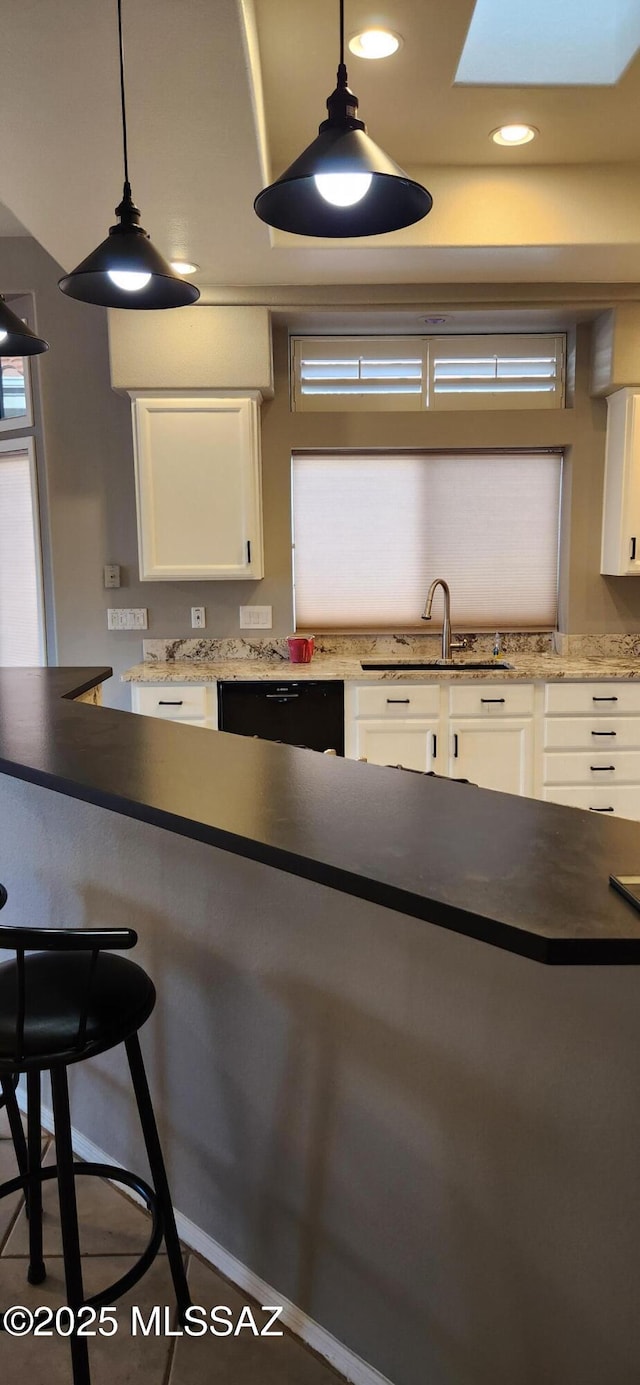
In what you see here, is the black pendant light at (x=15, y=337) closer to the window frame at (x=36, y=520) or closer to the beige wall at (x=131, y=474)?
the beige wall at (x=131, y=474)

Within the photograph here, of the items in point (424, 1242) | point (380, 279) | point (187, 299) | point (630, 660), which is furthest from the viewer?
point (630, 660)

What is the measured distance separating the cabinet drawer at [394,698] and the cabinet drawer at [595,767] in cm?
61

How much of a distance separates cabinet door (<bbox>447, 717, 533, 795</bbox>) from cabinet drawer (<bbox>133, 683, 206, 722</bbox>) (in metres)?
1.15

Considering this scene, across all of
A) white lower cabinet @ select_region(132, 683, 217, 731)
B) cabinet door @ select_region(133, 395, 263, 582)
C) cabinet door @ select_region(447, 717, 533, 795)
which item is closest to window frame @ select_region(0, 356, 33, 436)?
cabinet door @ select_region(133, 395, 263, 582)

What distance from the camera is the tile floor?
1514 mm

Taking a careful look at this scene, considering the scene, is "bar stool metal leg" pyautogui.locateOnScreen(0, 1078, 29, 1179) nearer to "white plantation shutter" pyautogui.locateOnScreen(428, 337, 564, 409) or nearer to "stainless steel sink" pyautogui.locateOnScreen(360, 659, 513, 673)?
"stainless steel sink" pyautogui.locateOnScreen(360, 659, 513, 673)

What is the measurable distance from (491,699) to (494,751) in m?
0.25

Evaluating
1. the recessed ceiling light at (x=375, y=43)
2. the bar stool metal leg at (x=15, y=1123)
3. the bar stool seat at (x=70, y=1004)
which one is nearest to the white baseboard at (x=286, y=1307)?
the bar stool metal leg at (x=15, y=1123)

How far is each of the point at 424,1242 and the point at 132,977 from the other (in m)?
0.62

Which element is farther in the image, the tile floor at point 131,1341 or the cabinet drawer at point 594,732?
the cabinet drawer at point 594,732

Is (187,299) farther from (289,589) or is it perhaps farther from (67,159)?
(289,589)

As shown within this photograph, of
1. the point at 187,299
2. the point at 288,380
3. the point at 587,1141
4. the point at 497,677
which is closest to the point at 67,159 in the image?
the point at 187,299

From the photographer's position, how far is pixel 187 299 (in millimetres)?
2068

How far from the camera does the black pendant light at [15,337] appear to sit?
7.63 feet
